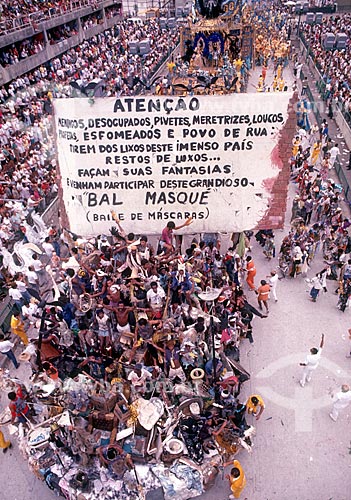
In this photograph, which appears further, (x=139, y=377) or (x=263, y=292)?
(x=263, y=292)

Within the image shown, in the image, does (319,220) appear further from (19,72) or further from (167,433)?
(19,72)

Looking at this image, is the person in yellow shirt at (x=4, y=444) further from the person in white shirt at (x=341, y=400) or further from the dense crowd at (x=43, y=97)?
the person in white shirt at (x=341, y=400)

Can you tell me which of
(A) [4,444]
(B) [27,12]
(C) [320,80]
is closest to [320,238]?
(A) [4,444]

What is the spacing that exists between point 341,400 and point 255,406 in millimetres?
1526

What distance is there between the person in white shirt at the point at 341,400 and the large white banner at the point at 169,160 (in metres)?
3.55

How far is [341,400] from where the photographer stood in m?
7.29

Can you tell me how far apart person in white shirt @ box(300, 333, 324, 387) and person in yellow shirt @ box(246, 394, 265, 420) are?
4.01 feet

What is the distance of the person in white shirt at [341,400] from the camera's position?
721 cm

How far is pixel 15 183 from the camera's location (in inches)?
543

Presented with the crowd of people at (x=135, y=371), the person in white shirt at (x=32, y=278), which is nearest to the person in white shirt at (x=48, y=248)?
the person in white shirt at (x=32, y=278)

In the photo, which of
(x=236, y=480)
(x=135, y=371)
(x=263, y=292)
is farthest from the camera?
(x=263, y=292)

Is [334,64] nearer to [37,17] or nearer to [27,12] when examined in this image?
[37,17]

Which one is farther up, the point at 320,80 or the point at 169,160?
the point at 169,160

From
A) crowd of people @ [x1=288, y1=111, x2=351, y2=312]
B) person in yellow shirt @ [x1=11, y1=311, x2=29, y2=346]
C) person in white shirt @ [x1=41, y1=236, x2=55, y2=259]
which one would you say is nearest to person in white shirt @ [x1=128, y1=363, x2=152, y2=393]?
person in yellow shirt @ [x1=11, y1=311, x2=29, y2=346]
